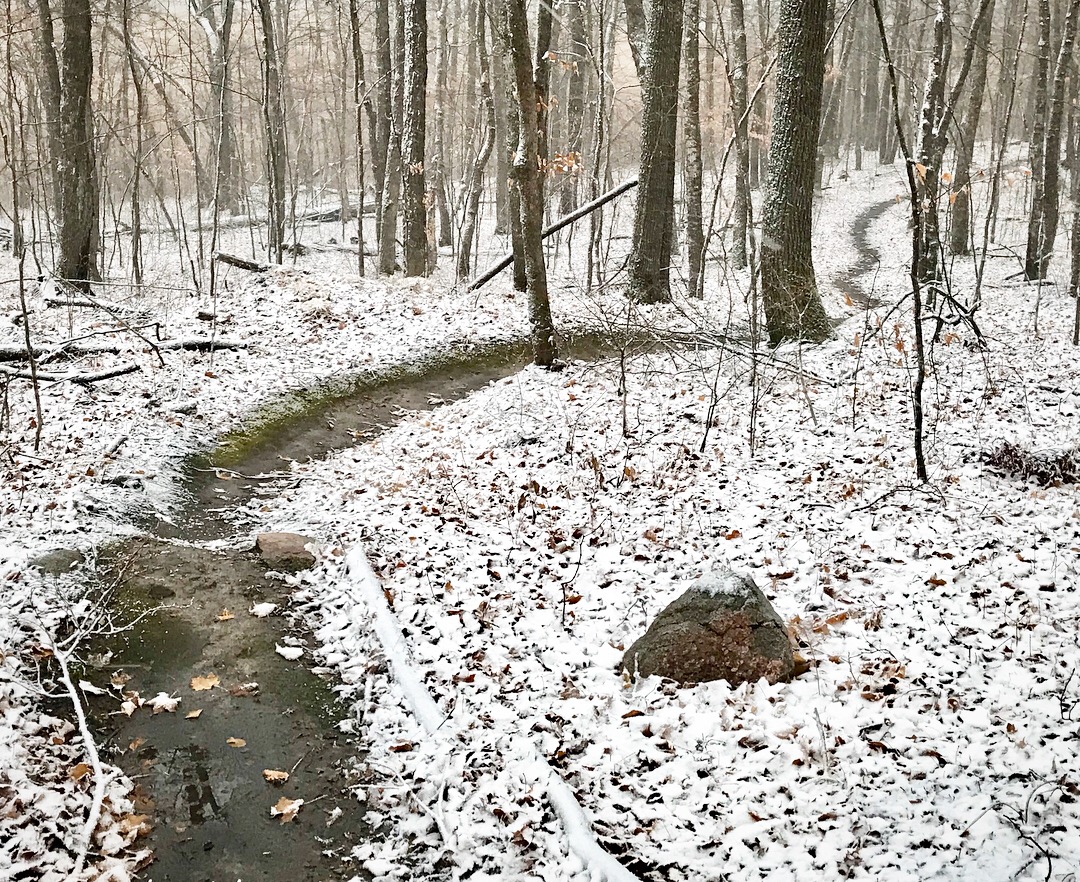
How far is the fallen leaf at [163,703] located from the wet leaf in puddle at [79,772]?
0.62 metres

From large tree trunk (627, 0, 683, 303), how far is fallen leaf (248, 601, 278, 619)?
8.78 meters

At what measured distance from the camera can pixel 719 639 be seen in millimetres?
4805

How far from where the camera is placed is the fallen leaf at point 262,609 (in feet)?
19.7

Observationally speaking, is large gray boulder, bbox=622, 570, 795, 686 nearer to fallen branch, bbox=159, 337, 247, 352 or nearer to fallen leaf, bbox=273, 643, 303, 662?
fallen leaf, bbox=273, 643, 303, 662

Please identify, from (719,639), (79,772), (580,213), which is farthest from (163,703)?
(580,213)

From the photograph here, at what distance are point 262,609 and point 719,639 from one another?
11.6 ft

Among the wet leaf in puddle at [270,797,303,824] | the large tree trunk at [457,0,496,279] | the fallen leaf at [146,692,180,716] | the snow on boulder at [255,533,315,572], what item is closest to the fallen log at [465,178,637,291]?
the large tree trunk at [457,0,496,279]

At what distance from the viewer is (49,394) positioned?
356 inches

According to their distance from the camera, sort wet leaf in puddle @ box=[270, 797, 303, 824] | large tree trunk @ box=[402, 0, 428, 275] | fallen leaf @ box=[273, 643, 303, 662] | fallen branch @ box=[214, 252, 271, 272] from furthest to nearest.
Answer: large tree trunk @ box=[402, 0, 428, 275] → fallen branch @ box=[214, 252, 271, 272] → fallen leaf @ box=[273, 643, 303, 662] → wet leaf in puddle @ box=[270, 797, 303, 824]

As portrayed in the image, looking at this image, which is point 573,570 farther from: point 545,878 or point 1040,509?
point 1040,509

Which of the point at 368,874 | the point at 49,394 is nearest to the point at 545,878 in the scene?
the point at 368,874

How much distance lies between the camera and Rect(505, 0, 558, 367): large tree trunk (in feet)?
31.3

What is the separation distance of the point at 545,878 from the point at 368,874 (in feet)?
2.97

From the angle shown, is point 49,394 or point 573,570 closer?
point 573,570
